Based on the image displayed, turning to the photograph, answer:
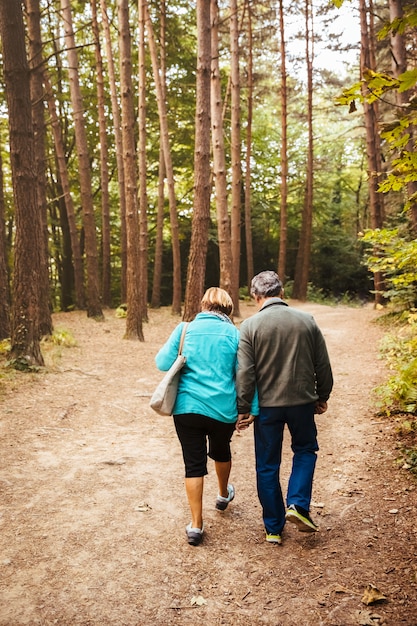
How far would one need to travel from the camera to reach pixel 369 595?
9.90ft

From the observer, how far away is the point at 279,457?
376 cm

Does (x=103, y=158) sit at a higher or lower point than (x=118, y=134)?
lower

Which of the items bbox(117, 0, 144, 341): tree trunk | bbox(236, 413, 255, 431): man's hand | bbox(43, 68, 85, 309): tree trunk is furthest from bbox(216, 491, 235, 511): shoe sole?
bbox(43, 68, 85, 309): tree trunk

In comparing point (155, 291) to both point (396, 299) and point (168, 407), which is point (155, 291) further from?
point (168, 407)

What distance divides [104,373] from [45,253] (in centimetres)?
624

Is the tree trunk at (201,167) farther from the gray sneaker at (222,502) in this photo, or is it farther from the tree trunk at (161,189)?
the gray sneaker at (222,502)

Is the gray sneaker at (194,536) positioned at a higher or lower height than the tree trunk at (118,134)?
lower

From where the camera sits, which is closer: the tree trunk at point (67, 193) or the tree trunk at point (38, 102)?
the tree trunk at point (38, 102)

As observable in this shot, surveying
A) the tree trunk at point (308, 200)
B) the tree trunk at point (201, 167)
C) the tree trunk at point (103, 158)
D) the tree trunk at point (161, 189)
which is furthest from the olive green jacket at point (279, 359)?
the tree trunk at point (308, 200)

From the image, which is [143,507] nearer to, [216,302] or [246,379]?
[246,379]

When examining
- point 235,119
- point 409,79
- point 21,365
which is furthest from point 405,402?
point 235,119

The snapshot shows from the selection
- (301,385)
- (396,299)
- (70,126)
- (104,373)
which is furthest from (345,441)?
(70,126)

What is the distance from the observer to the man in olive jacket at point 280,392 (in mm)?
3689

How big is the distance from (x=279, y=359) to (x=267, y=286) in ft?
1.92
